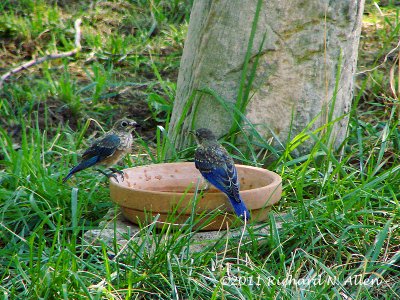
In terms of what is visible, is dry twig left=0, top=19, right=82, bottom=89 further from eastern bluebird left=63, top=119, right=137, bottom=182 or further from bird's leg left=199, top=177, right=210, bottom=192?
bird's leg left=199, top=177, right=210, bottom=192

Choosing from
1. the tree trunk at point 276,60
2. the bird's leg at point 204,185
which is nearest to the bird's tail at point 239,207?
the bird's leg at point 204,185

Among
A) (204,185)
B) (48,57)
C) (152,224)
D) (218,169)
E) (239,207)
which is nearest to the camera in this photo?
(152,224)

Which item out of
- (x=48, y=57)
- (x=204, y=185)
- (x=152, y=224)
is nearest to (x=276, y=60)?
Result: (x=204, y=185)

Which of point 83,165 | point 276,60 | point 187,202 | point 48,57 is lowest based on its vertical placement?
point 48,57

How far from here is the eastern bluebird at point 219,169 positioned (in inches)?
178

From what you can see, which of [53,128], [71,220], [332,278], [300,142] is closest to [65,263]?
[71,220]

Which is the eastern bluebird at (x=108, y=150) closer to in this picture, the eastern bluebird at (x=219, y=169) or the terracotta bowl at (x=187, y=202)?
the terracotta bowl at (x=187, y=202)

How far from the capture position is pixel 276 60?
220 inches

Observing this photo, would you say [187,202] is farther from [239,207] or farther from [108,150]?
[108,150]

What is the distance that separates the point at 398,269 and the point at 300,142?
139 cm

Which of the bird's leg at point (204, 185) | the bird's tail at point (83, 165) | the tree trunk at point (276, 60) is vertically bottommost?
the bird's tail at point (83, 165)

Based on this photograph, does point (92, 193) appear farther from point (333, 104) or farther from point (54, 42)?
point (54, 42)

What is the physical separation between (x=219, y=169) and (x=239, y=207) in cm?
41

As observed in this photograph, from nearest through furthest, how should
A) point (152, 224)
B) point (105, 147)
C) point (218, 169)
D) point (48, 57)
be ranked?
point (152, 224) → point (218, 169) → point (105, 147) → point (48, 57)
